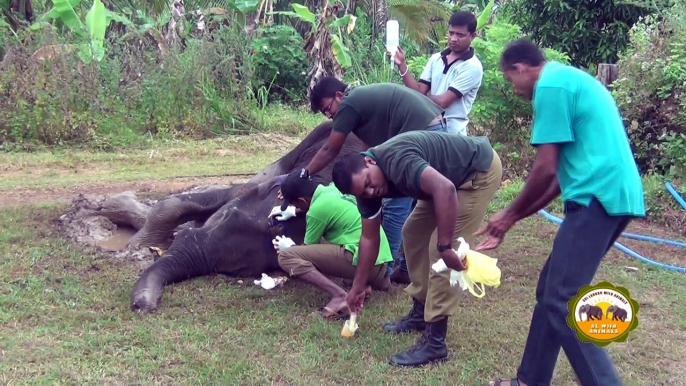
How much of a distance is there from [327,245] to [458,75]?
1.62 metres

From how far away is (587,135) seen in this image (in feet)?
11.1

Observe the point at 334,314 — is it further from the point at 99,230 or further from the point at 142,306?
the point at 99,230

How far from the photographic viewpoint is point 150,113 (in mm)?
11719

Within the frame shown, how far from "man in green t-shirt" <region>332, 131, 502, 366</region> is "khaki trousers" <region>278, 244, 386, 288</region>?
0.63 metres

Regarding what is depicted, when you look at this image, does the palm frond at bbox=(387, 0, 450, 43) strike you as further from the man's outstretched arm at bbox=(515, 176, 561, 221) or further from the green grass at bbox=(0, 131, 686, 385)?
the man's outstretched arm at bbox=(515, 176, 561, 221)

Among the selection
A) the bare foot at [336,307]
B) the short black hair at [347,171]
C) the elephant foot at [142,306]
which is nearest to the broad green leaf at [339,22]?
the bare foot at [336,307]

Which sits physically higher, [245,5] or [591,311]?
[591,311]

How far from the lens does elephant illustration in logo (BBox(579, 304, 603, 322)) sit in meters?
3.37

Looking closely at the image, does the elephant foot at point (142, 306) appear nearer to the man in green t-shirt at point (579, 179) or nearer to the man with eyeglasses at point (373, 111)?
the man with eyeglasses at point (373, 111)

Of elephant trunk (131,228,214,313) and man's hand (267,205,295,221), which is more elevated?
man's hand (267,205,295,221)

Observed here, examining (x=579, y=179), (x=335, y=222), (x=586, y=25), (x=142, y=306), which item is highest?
(x=579, y=179)

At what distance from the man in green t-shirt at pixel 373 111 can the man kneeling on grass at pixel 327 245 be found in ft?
0.58

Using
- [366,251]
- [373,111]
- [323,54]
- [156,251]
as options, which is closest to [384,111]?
[373,111]

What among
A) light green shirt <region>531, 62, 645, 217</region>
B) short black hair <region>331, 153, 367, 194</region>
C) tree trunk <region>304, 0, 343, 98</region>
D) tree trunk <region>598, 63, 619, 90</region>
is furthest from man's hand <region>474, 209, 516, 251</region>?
tree trunk <region>304, 0, 343, 98</region>
